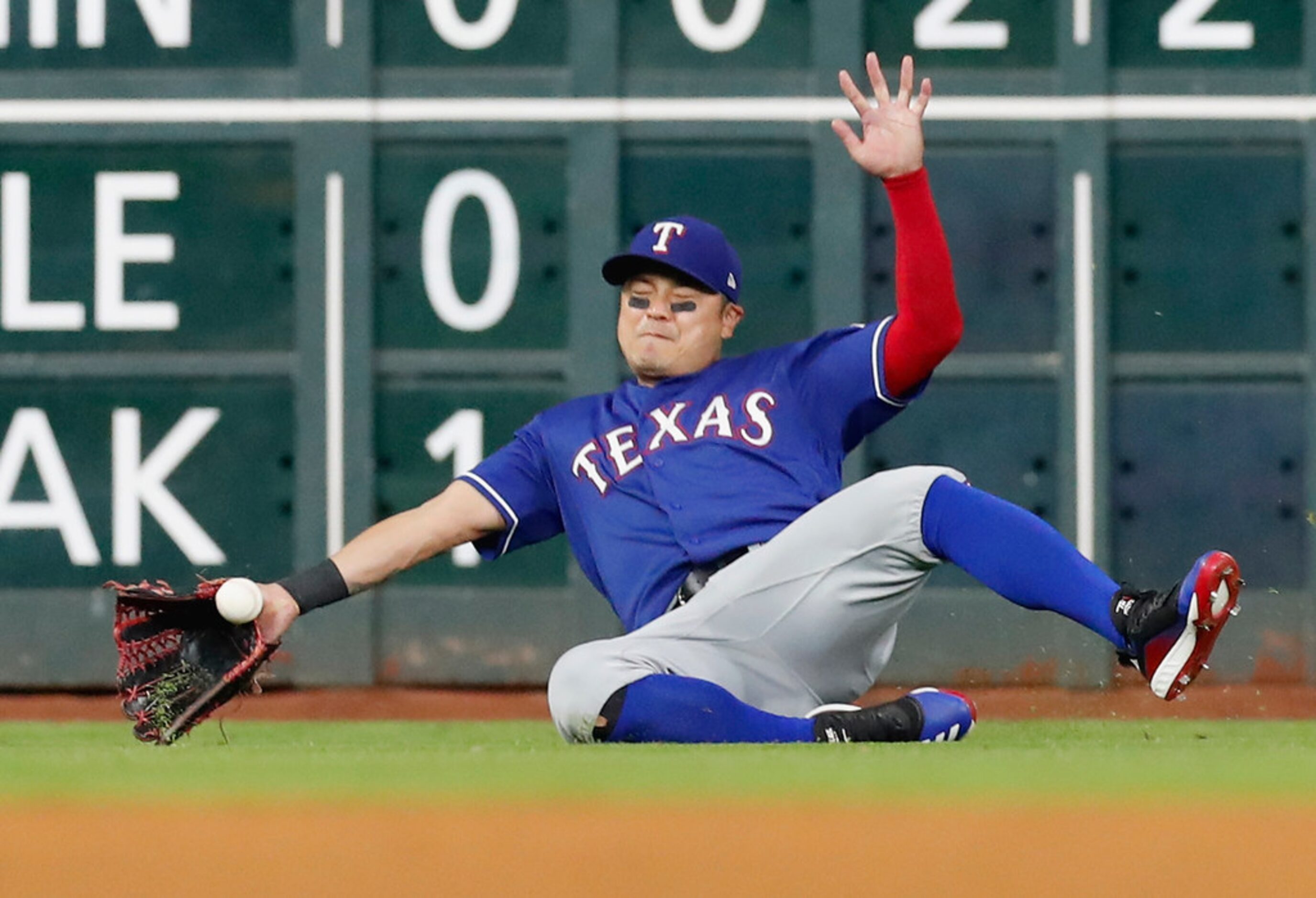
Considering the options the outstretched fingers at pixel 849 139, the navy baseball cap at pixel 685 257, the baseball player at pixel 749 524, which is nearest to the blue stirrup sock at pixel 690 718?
the baseball player at pixel 749 524

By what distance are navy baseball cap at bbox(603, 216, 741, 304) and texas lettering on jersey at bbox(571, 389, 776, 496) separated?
216 mm

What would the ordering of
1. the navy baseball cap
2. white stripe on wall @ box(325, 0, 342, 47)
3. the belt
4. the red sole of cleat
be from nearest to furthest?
the red sole of cleat, the belt, the navy baseball cap, white stripe on wall @ box(325, 0, 342, 47)

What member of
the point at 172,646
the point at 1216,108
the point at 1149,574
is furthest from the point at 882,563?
the point at 1216,108

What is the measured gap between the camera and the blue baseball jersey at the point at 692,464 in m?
3.59

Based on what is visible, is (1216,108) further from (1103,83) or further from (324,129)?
(324,129)

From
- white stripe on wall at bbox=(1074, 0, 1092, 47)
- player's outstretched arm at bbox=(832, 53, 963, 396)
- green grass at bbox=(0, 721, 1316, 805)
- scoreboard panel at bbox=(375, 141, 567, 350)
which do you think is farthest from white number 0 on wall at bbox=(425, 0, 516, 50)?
green grass at bbox=(0, 721, 1316, 805)

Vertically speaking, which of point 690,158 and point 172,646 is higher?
point 690,158

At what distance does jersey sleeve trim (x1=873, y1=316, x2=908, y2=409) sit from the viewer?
3.56 metres

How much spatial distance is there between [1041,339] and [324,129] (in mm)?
1916

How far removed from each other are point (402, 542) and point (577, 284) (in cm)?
202

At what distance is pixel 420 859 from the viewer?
224 cm

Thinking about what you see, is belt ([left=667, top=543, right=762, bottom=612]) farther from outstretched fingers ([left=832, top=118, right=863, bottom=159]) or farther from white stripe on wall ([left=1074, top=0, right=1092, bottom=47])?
white stripe on wall ([left=1074, top=0, right=1092, bottom=47])

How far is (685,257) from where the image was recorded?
377 cm

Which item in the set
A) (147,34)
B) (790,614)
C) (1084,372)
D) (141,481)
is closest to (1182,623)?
(790,614)
